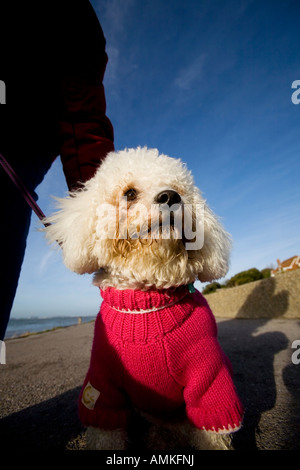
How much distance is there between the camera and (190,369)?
3.60ft

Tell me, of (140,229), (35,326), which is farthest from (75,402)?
(35,326)

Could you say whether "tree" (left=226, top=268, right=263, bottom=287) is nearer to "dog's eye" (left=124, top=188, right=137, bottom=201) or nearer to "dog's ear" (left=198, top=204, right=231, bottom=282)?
"dog's ear" (left=198, top=204, right=231, bottom=282)

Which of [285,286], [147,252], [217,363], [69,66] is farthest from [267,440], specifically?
[285,286]

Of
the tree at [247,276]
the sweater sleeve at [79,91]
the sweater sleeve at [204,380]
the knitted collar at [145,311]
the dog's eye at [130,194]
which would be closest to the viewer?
the sweater sleeve at [204,380]

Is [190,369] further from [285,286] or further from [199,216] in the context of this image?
[285,286]

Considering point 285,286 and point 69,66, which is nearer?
point 69,66

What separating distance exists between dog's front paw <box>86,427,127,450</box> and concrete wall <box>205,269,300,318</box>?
6566 millimetres

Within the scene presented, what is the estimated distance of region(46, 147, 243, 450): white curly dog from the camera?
3.59 feet

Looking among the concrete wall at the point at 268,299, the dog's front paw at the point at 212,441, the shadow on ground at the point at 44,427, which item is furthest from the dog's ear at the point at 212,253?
the concrete wall at the point at 268,299

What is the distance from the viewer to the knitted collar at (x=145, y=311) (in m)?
1.14

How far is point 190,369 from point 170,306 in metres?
0.30

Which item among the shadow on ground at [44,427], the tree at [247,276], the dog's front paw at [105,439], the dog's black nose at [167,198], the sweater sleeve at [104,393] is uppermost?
the tree at [247,276]

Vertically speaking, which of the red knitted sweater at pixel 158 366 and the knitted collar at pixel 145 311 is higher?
the knitted collar at pixel 145 311

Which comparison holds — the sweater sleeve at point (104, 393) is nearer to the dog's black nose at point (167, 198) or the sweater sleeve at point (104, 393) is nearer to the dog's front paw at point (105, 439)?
the dog's front paw at point (105, 439)
